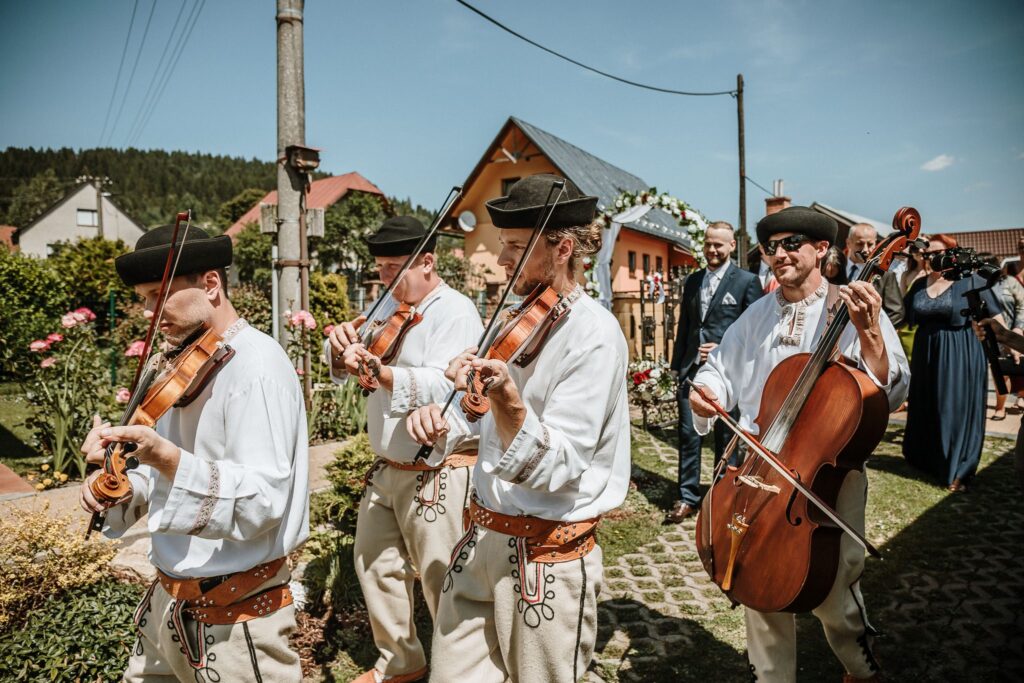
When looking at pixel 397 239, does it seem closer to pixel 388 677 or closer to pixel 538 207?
pixel 538 207

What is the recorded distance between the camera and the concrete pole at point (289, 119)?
249 inches

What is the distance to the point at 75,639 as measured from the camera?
120 inches

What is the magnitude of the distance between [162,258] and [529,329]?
117 cm

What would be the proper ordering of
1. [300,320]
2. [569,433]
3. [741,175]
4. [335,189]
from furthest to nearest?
[335,189] → [741,175] → [300,320] → [569,433]

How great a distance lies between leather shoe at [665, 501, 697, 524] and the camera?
5562 millimetres

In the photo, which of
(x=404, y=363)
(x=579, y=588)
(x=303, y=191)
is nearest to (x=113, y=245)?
(x=303, y=191)

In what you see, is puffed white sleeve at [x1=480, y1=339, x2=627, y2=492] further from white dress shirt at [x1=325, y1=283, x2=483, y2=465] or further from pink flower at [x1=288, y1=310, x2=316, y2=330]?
pink flower at [x1=288, y1=310, x2=316, y2=330]

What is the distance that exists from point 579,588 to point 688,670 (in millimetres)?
1779

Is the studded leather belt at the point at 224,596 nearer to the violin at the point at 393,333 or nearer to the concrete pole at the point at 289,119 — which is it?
the violin at the point at 393,333

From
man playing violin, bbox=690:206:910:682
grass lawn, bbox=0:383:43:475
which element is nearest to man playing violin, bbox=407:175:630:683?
man playing violin, bbox=690:206:910:682

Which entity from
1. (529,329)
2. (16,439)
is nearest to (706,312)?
(529,329)

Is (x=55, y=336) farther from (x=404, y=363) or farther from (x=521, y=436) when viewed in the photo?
(x=521, y=436)

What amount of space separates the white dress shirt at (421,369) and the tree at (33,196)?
65.5 m

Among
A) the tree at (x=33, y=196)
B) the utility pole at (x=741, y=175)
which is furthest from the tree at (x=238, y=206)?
the utility pole at (x=741, y=175)
